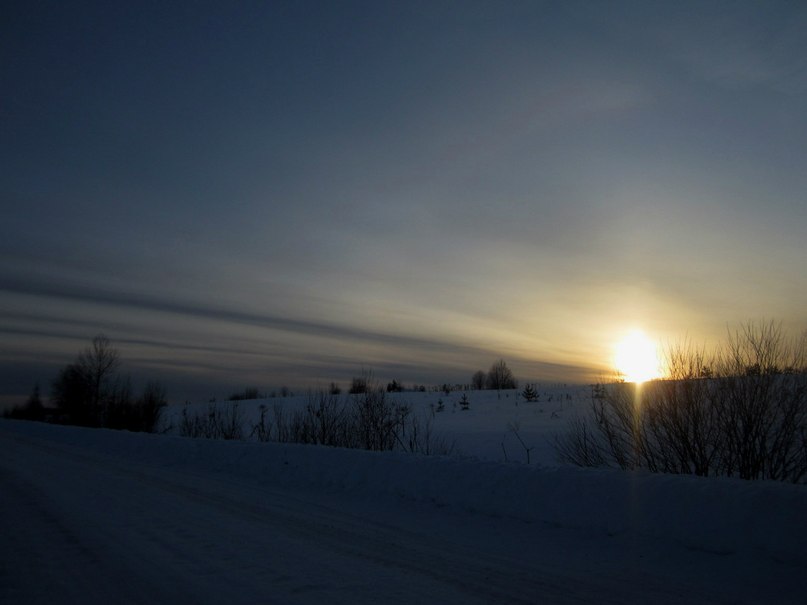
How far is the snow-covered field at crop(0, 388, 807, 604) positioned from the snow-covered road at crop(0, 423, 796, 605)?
0.03 meters

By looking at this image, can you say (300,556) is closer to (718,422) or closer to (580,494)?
(580,494)

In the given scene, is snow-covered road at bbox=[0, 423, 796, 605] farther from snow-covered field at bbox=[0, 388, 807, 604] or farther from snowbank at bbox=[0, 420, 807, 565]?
snowbank at bbox=[0, 420, 807, 565]

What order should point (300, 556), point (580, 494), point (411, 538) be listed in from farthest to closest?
point (580, 494) < point (411, 538) < point (300, 556)

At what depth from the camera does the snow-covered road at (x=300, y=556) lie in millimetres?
5262

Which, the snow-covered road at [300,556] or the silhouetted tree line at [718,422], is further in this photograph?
the silhouetted tree line at [718,422]

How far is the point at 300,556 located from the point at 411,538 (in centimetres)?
195

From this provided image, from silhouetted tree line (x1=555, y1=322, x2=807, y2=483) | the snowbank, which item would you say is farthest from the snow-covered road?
silhouetted tree line (x1=555, y1=322, x2=807, y2=483)

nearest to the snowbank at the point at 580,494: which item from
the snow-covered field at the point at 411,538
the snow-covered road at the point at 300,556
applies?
the snow-covered field at the point at 411,538

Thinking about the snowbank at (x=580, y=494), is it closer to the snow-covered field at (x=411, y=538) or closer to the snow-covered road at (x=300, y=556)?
the snow-covered field at (x=411, y=538)

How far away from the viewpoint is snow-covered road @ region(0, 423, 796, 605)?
17.3 ft

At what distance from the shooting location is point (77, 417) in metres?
51.8

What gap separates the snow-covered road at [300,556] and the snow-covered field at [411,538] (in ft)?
0.10

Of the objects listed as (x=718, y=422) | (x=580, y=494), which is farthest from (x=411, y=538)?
(x=718, y=422)

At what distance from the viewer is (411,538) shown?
773 centimetres
